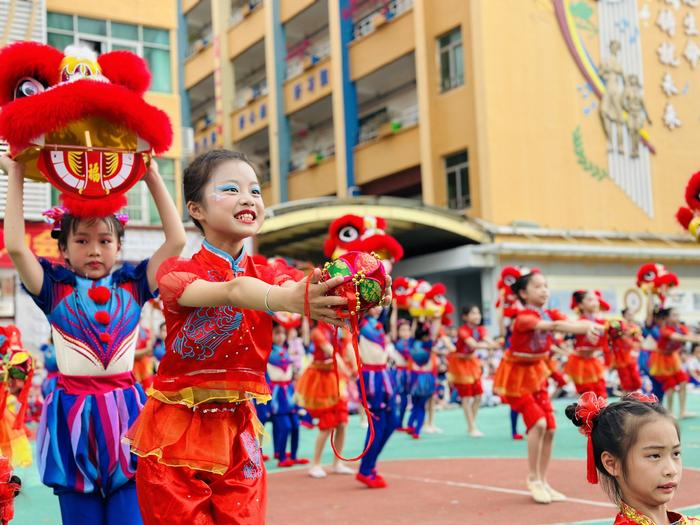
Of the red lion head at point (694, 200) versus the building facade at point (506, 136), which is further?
the building facade at point (506, 136)

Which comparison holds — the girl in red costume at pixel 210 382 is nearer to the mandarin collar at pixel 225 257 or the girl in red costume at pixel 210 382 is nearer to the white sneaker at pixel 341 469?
the mandarin collar at pixel 225 257

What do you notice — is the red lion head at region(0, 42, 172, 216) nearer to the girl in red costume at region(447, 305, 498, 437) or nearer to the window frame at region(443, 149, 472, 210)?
the girl in red costume at region(447, 305, 498, 437)

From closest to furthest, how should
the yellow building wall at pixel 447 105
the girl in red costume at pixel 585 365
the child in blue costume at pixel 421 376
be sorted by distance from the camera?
the girl in red costume at pixel 585 365, the child in blue costume at pixel 421 376, the yellow building wall at pixel 447 105

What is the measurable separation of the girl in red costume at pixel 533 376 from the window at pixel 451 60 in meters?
16.0

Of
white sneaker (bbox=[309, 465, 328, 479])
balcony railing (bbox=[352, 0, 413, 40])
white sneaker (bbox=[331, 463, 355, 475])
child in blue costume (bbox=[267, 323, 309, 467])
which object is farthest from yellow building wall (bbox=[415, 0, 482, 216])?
white sneaker (bbox=[309, 465, 328, 479])

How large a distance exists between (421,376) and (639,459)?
930 cm

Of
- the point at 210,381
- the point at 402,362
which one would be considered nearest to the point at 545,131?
the point at 402,362

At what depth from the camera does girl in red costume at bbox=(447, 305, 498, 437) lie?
12.1 meters

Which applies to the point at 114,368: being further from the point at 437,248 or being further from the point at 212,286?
the point at 437,248

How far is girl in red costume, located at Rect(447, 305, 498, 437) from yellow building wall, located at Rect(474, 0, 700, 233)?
9213 mm

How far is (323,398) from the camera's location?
873 centimetres

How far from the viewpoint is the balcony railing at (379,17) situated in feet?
78.7

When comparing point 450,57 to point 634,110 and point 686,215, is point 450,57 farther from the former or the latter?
point 686,215

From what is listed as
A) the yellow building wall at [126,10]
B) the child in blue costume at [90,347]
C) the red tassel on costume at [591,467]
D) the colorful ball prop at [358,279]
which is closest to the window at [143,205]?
the yellow building wall at [126,10]
